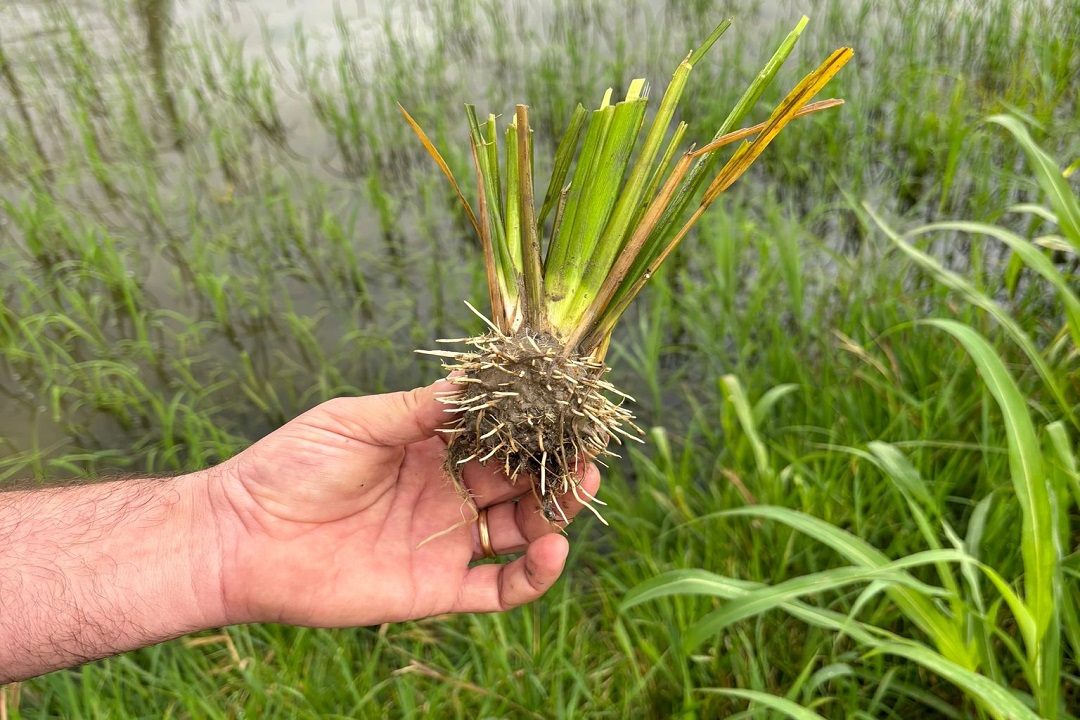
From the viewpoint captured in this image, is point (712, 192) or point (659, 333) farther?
point (659, 333)

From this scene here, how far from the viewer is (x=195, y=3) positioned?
4.29 meters

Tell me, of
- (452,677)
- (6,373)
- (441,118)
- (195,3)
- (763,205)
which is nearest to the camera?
(452,677)

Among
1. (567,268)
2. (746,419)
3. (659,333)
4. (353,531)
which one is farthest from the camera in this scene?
(659,333)

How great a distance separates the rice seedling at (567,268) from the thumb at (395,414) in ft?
0.12

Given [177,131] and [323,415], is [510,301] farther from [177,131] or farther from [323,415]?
[177,131]

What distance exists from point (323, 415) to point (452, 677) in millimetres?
769

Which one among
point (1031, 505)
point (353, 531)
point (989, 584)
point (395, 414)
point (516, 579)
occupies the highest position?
point (395, 414)

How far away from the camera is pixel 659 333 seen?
2408mm

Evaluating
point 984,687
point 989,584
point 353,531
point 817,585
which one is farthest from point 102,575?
point 989,584

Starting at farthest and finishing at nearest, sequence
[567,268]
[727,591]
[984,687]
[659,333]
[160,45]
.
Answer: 1. [160,45]
2. [659,333]
3. [567,268]
4. [727,591]
5. [984,687]

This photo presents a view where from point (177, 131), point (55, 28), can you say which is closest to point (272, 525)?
point (177, 131)

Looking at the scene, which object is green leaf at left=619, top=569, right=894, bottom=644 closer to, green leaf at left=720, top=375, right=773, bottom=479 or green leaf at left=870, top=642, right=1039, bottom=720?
green leaf at left=870, top=642, right=1039, bottom=720

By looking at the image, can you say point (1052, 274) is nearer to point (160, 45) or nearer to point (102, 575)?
point (102, 575)

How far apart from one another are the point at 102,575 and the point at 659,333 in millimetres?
1793
